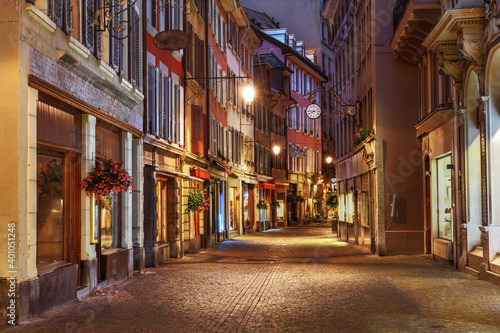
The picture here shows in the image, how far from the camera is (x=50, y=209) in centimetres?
1135

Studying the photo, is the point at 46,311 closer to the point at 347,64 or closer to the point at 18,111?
the point at 18,111

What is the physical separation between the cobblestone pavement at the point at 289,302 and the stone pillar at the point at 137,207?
0.44 m

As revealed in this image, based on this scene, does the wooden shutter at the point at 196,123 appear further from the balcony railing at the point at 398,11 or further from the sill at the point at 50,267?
the sill at the point at 50,267

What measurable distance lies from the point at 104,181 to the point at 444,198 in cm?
1082

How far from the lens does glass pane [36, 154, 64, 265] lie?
10727 mm

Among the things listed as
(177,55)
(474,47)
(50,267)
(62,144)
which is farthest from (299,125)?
(50,267)

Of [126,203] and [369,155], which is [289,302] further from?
[369,155]

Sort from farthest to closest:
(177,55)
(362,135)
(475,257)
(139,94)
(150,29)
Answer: (362,135) < (177,55) < (150,29) < (139,94) < (475,257)

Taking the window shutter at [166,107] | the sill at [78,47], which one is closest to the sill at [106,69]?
the sill at [78,47]

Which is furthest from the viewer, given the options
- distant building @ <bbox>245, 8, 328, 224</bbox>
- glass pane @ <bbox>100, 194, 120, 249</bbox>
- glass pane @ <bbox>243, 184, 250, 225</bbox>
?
distant building @ <bbox>245, 8, 328, 224</bbox>

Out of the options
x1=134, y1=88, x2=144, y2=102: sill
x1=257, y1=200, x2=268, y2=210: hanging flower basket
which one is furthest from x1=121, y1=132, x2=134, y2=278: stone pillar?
x1=257, y1=200, x2=268, y2=210: hanging flower basket

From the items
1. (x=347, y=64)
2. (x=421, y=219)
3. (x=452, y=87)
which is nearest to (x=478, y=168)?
(x=452, y=87)

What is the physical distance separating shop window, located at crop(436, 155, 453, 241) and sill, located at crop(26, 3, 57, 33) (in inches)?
457

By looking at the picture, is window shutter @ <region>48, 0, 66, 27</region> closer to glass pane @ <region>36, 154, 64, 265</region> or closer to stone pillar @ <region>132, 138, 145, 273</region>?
glass pane @ <region>36, 154, 64, 265</region>
